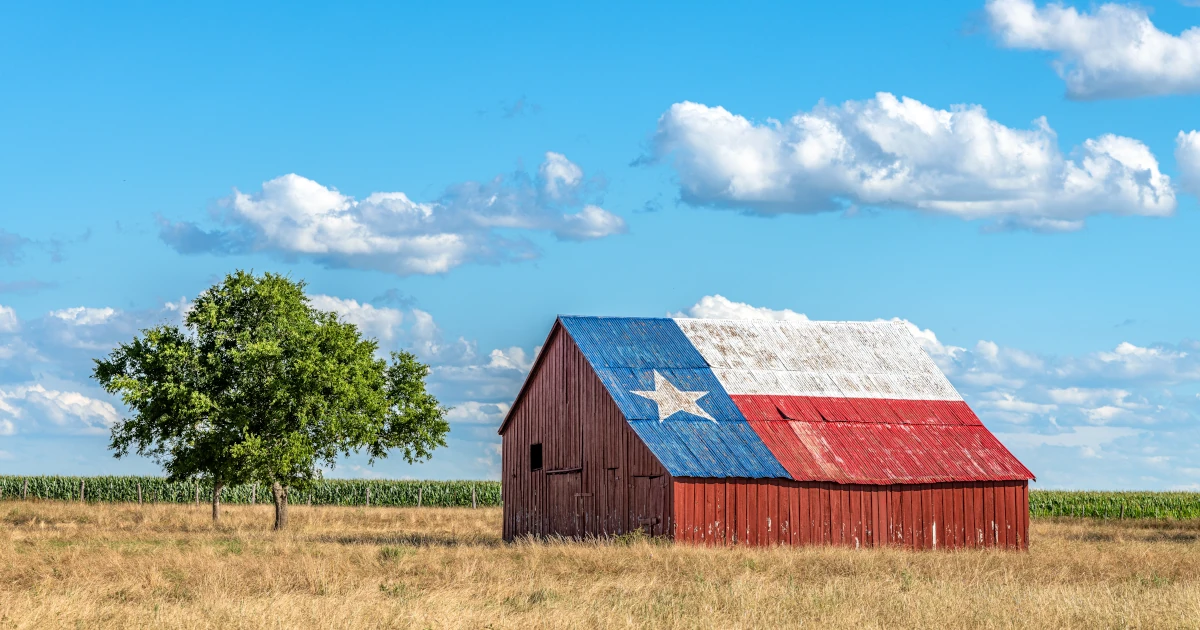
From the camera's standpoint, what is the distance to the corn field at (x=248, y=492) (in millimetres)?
68062

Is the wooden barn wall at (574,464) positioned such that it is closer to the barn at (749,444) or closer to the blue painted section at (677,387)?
the barn at (749,444)

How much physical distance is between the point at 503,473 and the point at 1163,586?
24.1 metres

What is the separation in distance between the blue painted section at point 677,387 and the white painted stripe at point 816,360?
2.75ft

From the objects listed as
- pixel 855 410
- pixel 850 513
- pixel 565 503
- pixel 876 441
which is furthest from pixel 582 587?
pixel 855 410

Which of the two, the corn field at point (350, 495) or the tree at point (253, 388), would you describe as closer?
the tree at point (253, 388)

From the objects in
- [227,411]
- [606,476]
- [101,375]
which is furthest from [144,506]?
[606,476]

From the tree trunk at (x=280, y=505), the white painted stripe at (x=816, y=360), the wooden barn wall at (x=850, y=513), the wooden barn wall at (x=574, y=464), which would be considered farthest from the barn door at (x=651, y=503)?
the tree trunk at (x=280, y=505)

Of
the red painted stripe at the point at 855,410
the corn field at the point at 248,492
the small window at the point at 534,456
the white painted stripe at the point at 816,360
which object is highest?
the white painted stripe at the point at 816,360

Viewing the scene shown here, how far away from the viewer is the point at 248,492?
69.5 metres

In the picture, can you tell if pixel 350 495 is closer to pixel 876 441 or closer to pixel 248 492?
pixel 248 492

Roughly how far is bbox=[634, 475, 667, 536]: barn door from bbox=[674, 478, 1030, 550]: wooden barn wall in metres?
0.57

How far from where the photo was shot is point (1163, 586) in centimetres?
2278

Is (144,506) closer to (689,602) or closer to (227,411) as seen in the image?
(227,411)

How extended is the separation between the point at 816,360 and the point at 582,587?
20491 mm
